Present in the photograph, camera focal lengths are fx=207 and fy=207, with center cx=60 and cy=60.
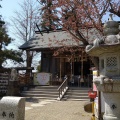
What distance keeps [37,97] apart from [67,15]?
821 centimetres

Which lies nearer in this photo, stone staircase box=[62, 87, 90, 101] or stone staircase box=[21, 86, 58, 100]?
stone staircase box=[62, 87, 90, 101]

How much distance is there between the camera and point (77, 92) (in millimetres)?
17812

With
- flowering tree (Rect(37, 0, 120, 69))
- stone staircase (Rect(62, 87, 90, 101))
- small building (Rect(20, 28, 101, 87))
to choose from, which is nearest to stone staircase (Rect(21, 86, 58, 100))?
stone staircase (Rect(62, 87, 90, 101))

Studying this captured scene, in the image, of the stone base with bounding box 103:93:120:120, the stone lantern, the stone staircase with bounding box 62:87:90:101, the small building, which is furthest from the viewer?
the small building

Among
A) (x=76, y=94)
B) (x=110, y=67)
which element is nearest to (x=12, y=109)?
(x=110, y=67)

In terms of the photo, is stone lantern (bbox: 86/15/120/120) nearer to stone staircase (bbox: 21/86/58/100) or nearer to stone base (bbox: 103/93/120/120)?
stone base (bbox: 103/93/120/120)

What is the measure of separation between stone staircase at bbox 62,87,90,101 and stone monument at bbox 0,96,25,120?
9.37 meters

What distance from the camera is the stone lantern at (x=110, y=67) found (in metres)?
6.25

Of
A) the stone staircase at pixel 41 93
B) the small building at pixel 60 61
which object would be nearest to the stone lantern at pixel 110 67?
the stone staircase at pixel 41 93

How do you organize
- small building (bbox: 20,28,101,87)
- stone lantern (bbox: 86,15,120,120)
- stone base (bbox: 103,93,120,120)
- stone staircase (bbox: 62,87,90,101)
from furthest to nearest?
small building (bbox: 20,28,101,87), stone staircase (bbox: 62,87,90,101), stone base (bbox: 103,93,120,120), stone lantern (bbox: 86,15,120,120)

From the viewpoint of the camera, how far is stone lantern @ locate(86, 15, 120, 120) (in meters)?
6.25

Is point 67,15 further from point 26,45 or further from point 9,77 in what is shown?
point 26,45

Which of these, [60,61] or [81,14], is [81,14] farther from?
[60,61]

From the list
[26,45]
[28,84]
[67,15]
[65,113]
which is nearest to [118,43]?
[65,113]
